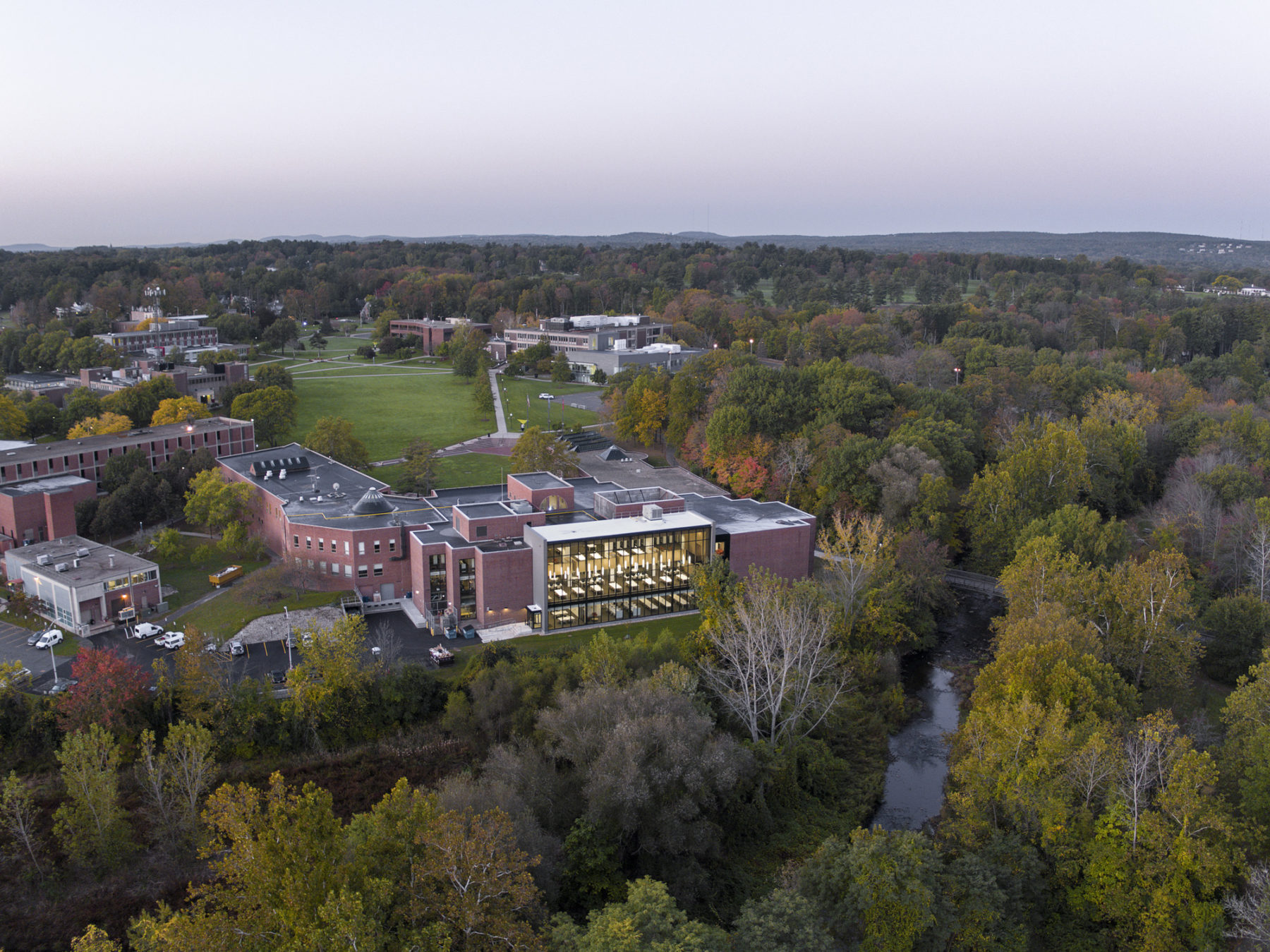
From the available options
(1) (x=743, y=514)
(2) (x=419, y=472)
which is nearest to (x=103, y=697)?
(1) (x=743, y=514)

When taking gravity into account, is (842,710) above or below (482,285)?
below

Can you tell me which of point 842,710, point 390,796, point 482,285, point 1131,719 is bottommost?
point 842,710

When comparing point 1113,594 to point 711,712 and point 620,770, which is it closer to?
point 711,712

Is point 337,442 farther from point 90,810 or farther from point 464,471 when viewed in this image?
point 90,810

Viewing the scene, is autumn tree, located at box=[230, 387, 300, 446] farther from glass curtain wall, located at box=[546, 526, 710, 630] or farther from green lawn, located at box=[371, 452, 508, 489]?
glass curtain wall, located at box=[546, 526, 710, 630]

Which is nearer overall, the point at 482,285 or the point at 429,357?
the point at 429,357

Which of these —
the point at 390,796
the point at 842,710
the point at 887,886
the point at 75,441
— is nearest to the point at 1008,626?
the point at 842,710
